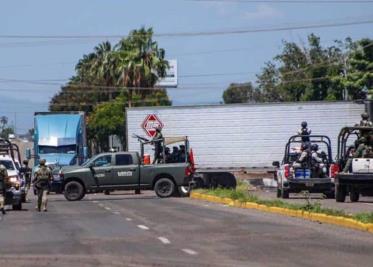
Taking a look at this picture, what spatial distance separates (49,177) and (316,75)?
2059 inches

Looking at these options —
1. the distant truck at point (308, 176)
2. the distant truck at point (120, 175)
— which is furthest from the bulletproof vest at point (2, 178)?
the distant truck at point (308, 176)

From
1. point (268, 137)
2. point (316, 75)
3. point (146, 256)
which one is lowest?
point (146, 256)

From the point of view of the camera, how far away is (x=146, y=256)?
55.3 ft

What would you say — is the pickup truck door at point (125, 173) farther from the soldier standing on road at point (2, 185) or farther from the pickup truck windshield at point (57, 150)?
the pickup truck windshield at point (57, 150)

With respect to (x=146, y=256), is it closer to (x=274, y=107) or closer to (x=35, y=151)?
(x=274, y=107)

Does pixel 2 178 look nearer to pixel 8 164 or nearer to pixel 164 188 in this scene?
pixel 8 164

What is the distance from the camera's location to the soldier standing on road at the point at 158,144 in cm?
4241

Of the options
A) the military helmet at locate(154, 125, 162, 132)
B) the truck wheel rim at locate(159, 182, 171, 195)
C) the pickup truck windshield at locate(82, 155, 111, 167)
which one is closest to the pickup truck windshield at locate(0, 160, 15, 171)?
the pickup truck windshield at locate(82, 155, 111, 167)

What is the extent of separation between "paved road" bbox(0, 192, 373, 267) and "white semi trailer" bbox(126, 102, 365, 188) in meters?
16.1

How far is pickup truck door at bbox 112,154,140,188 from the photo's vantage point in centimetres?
3981

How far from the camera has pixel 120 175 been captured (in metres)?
39.9

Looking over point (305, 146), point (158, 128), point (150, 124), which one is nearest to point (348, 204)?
point (305, 146)

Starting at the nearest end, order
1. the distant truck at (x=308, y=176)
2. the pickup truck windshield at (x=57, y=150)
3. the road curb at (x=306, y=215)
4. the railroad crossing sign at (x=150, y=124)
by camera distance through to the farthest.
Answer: the road curb at (x=306, y=215)
the distant truck at (x=308, y=176)
the railroad crossing sign at (x=150, y=124)
the pickup truck windshield at (x=57, y=150)

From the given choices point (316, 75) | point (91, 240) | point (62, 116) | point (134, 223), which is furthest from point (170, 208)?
point (316, 75)
